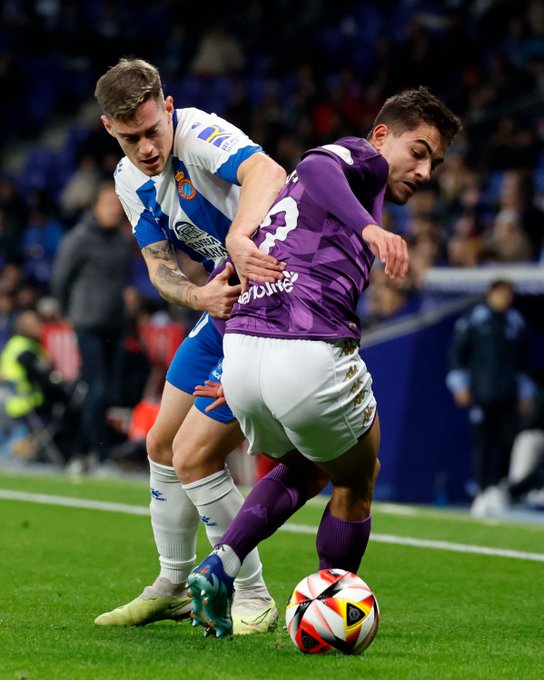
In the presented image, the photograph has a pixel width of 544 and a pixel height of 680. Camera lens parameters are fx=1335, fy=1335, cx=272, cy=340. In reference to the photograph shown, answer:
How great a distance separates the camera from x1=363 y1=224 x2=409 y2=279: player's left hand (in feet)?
13.0

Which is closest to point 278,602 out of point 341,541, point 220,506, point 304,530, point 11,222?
point 220,506

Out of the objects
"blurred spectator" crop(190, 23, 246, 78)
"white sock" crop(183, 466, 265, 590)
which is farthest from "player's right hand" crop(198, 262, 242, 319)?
"blurred spectator" crop(190, 23, 246, 78)

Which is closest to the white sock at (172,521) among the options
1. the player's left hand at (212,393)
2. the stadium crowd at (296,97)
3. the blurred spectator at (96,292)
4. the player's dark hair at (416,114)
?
the player's left hand at (212,393)

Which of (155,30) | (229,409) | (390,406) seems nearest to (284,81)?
(155,30)

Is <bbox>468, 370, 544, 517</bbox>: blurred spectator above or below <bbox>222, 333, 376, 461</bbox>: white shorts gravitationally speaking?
below

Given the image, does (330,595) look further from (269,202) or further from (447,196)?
(447,196)

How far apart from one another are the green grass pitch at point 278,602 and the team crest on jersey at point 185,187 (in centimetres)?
163

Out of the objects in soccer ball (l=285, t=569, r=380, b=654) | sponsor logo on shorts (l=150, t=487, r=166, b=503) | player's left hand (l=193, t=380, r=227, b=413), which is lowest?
soccer ball (l=285, t=569, r=380, b=654)

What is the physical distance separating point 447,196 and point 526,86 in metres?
2.03

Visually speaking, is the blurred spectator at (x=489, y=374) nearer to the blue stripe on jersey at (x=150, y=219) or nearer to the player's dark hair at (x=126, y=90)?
the blue stripe on jersey at (x=150, y=219)

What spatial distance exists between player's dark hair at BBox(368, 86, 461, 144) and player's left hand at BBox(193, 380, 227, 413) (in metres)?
1.10

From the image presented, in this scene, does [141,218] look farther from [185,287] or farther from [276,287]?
[276,287]

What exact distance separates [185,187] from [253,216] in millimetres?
561

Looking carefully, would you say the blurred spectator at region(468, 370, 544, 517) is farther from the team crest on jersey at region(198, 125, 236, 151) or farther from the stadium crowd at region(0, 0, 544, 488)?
the team crest on jersey at region(198, 125, 236, 151)
